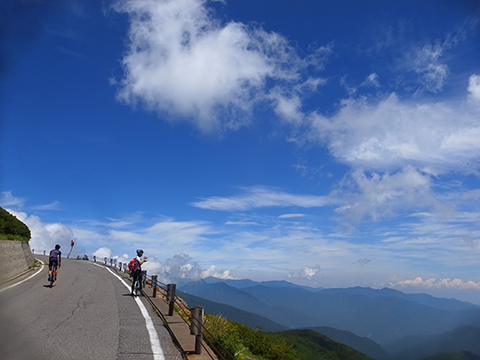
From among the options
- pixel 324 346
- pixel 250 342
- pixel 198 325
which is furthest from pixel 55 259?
pixel 324 346

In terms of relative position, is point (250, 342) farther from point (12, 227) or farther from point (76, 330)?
point (12, 227)

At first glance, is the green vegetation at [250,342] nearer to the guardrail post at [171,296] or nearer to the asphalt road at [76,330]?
the guardrail post at [171,296]

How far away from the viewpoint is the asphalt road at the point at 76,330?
20.6ft

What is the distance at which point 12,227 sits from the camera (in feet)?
95.6

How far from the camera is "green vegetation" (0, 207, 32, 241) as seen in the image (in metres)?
27.5

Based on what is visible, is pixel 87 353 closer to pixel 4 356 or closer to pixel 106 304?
pixel 4 356

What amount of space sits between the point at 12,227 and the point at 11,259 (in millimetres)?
11455

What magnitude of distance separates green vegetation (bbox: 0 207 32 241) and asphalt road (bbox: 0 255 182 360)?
738 inches

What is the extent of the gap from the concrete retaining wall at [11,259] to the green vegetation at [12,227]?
5060mm

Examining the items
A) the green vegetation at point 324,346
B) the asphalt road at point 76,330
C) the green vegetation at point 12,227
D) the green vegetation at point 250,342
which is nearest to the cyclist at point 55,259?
the asphalt road at point 76,330

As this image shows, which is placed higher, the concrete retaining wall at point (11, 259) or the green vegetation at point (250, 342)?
the concrete retaining wall at point (11, 259)

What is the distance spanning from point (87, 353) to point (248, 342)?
31.1 ft

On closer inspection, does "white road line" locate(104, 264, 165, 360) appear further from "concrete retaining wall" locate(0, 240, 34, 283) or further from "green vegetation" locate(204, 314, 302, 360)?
"concrete retaining wall" locate(0, 240, 34, 283)

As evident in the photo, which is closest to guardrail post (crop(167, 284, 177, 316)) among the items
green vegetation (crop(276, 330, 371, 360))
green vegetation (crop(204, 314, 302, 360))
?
green vegetation (crop(204, 314, 302, 360))
